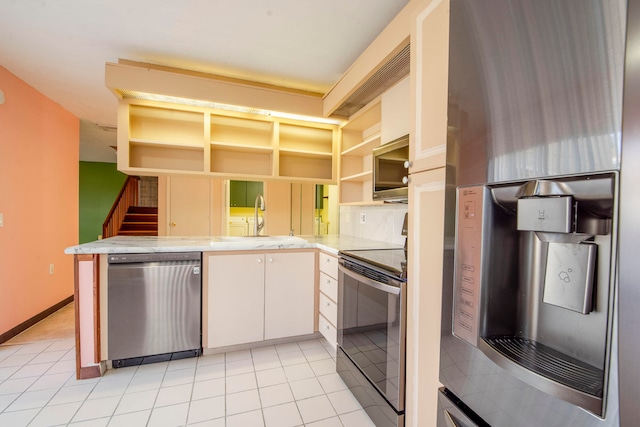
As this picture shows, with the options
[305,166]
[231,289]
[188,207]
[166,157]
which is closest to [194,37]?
[166,157]

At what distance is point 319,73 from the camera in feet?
8.43

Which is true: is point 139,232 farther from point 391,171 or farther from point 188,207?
point 391,171

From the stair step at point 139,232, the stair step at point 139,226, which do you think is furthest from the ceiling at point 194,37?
the stair step at point 139,226

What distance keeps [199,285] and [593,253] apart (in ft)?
7.49

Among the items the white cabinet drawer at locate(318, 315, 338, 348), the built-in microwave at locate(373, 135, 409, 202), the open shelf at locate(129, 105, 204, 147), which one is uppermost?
the open shelf at locate(129, 105, 204, 147)

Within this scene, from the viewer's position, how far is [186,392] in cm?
184

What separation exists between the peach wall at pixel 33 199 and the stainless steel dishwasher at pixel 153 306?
146cm

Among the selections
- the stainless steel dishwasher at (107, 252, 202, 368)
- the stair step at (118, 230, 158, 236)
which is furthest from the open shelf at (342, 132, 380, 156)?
the stair step at (118, 230, 158, 236)

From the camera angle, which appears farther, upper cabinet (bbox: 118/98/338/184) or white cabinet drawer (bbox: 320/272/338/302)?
upper cabinet (bbox: 118/98/338/184)

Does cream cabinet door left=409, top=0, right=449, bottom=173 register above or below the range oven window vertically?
above

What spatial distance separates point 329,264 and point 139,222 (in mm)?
5835

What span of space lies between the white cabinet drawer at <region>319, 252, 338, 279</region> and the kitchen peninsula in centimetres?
2

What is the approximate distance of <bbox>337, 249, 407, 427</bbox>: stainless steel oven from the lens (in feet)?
4.34

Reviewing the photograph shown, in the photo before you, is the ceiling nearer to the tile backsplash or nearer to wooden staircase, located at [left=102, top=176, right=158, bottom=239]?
the tile backsplash
